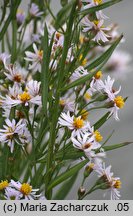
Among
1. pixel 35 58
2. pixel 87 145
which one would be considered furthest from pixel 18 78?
pixel 87 145

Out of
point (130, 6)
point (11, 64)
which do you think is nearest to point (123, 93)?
point (130, 6)

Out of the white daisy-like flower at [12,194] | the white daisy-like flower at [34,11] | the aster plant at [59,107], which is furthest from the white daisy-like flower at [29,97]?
the white daisy-like flower at [34,11]

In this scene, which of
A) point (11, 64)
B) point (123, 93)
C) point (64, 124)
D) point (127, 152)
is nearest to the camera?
point (64, 124)

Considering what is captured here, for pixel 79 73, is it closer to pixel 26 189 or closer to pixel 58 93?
pixel 58 93

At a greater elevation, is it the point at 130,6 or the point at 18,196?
the point at 130,6

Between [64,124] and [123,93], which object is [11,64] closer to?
[64,124]

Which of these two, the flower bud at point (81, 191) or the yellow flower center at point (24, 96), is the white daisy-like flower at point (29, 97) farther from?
the flower bud at point (81, 191)
